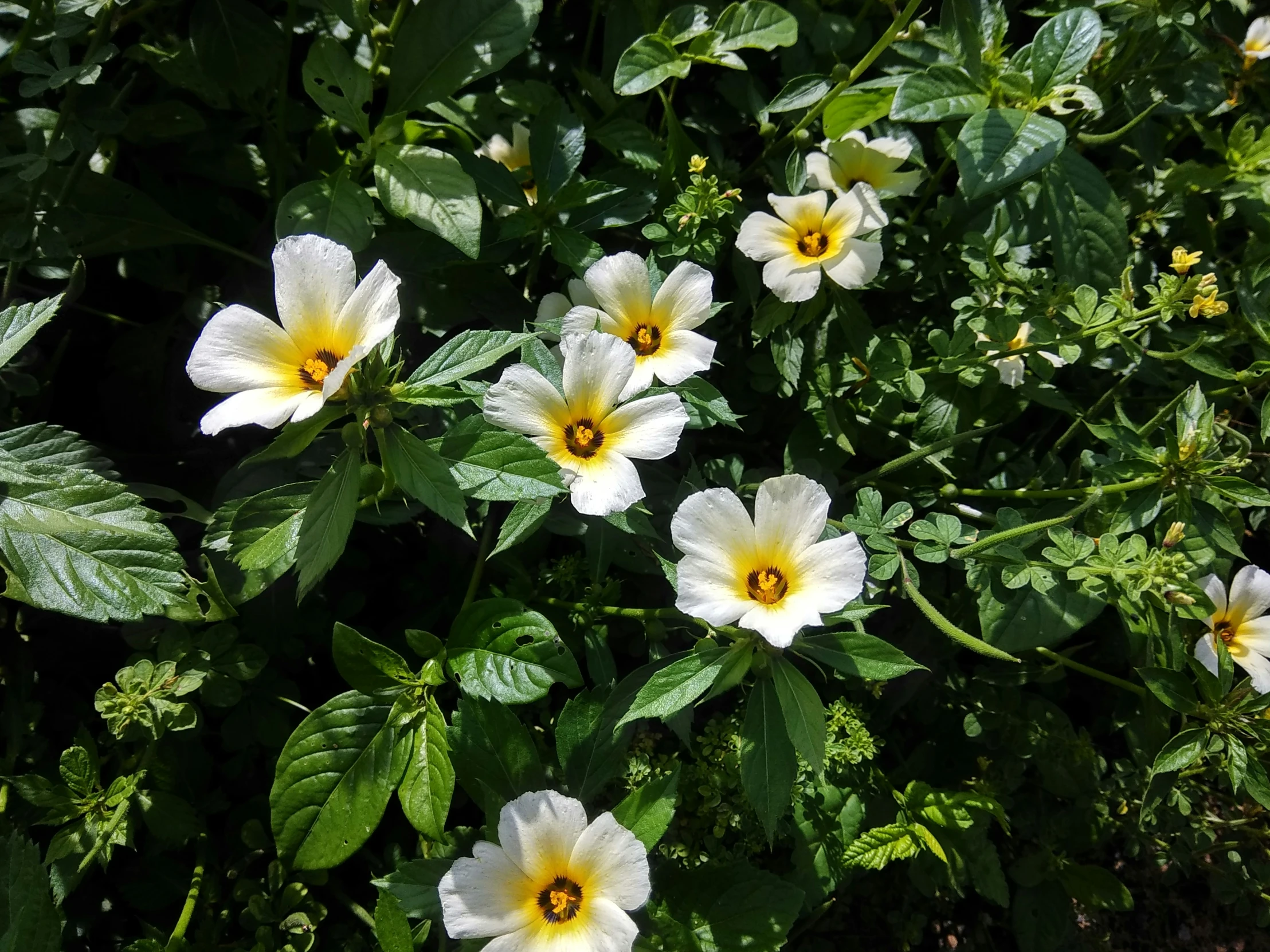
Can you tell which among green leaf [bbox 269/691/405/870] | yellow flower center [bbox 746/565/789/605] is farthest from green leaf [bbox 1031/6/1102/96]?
green leaf [bbox 269/691/405/870]

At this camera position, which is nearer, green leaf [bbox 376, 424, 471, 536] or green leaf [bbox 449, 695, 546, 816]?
green leaf [bbox 376, 424, 471, 536]

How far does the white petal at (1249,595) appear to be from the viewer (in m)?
1.78

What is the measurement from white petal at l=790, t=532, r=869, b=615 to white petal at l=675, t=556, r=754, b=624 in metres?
0.09

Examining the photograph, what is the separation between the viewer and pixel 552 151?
180 cm

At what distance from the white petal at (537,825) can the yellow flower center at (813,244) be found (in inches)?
44.8

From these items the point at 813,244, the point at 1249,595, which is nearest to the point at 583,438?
the point at 813,244

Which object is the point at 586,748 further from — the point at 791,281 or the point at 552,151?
the point at 552,151

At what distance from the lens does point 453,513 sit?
123 centimetres

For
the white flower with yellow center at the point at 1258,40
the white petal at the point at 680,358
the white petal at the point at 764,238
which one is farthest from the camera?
the white flower with yellow center at the point at 1258,40

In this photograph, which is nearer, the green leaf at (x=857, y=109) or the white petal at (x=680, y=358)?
the white petal at (x=680, y=358)

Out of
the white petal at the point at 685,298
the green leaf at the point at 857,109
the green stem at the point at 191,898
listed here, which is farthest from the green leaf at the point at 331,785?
the green leaf at the point at 857,109

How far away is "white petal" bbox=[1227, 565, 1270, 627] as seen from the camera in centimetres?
178

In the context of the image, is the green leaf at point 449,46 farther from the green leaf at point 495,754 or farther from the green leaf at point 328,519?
the green leaf at point 495,754

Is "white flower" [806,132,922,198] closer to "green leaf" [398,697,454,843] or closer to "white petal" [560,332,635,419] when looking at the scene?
"white petal" [560,332,635,419]
